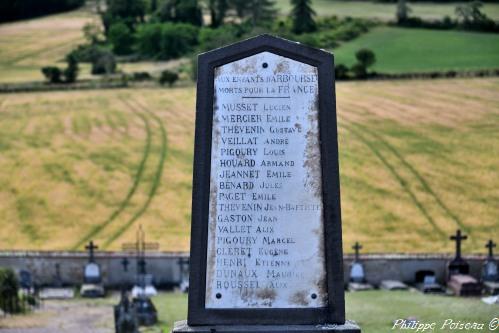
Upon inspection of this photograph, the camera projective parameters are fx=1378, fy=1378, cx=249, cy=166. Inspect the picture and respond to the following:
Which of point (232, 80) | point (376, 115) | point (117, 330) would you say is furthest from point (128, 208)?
point (232, 80)

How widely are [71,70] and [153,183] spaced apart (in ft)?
86.4

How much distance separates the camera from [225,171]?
17.8 m

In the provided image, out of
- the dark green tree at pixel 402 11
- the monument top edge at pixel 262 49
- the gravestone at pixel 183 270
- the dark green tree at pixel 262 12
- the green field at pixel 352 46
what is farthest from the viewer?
the dark green tree at pixel 262 12

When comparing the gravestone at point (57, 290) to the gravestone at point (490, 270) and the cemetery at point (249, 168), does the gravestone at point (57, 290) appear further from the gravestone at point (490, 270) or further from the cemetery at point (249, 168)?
the gravestone at point (490, 270)

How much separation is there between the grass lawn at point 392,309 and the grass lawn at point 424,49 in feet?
93.7

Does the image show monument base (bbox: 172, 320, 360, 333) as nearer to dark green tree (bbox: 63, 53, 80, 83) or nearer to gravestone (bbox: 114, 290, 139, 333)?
gravestone (bbox: 114, 290, 139, 333)

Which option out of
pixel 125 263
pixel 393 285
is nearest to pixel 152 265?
pixel 125 263

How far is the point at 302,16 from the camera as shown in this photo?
9325 cm

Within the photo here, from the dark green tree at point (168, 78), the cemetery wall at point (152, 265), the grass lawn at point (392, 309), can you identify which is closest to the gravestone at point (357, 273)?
the cemetery wall at point (152, 265)

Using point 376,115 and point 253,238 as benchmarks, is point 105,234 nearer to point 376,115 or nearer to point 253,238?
point 376,115

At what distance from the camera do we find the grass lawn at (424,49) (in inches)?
2675

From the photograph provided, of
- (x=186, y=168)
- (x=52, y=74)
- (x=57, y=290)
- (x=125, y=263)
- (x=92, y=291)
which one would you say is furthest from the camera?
(x=52, y=74)

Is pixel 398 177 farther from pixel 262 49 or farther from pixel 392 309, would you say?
pixel 262 49

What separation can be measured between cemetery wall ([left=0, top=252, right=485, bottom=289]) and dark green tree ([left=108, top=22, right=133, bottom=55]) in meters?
51.3
